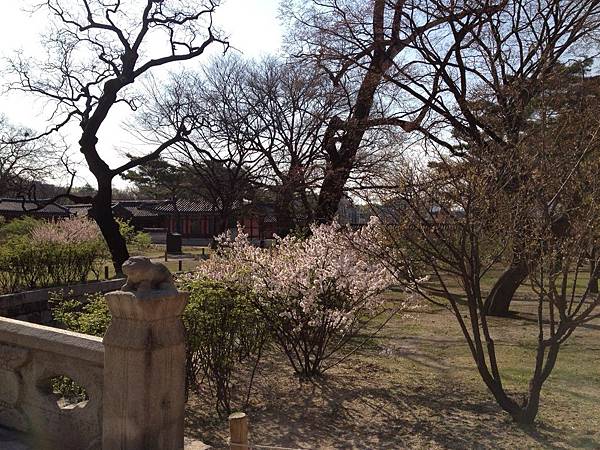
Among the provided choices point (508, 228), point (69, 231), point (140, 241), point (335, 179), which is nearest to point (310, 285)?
point (508, 228)

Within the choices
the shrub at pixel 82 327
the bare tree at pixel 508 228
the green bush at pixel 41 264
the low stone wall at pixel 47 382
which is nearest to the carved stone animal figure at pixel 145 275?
the low stone wall at pixel 47 382

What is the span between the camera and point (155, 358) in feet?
11.7

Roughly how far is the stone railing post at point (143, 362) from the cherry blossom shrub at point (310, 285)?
3379mm

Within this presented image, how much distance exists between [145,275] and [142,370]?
585mm

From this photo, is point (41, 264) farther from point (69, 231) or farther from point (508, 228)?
point (508, 228)

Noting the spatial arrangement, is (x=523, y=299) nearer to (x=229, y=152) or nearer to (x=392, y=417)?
(x=392, y=417)

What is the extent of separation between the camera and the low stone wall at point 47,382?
4031 millimetres

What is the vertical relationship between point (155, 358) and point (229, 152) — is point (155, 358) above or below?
below

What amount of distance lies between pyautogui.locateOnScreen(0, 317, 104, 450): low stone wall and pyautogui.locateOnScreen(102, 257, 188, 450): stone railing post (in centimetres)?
35

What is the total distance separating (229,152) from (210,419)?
Result: 74.5ft

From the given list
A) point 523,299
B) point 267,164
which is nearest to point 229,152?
point 267,164

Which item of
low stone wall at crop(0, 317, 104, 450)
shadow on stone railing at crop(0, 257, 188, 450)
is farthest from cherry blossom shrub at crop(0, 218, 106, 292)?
shadow on stone railing at crop(0, 257, 188, 450)

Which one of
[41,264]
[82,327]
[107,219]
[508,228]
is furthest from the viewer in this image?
[107,219]

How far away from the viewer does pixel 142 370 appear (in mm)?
3543
